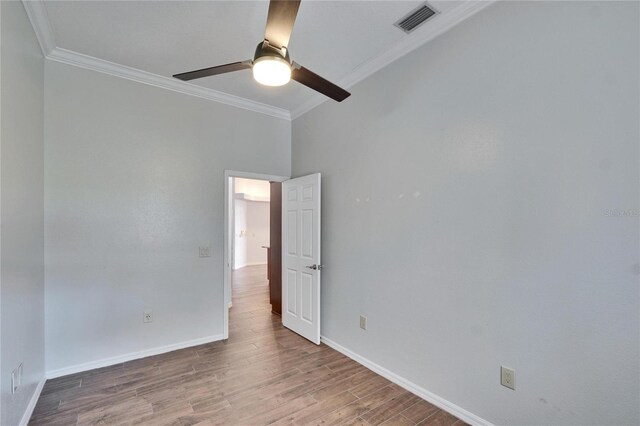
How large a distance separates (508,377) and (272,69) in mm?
2456

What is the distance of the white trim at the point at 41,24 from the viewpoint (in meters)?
2.17

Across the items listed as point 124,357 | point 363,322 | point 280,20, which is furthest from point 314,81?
point 124,357

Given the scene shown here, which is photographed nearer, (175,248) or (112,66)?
(112,66)

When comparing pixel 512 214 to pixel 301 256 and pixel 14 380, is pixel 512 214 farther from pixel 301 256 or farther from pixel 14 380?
pixel 14 380

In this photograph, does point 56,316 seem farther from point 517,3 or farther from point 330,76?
point 517,3

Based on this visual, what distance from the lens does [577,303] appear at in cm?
166

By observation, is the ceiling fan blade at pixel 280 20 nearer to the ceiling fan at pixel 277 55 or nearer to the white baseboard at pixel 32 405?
the ceiling fan at pixel 277 55

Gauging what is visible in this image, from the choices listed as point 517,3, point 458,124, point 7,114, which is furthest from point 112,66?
point 517,3

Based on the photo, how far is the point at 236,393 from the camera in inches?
99.1

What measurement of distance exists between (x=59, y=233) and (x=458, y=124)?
369cm

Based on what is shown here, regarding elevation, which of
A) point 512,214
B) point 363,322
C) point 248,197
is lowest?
point 363,322

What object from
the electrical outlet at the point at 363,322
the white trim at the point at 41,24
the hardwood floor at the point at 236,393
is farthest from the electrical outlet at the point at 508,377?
the white trim at the point at 41,24

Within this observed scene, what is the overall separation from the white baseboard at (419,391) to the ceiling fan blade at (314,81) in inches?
95.9

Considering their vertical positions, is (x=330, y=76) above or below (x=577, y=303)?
above
